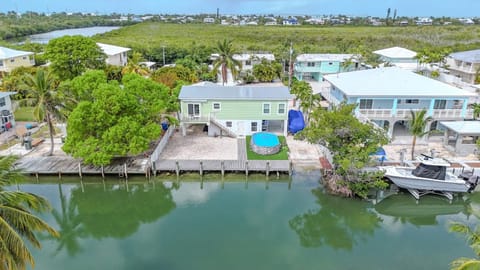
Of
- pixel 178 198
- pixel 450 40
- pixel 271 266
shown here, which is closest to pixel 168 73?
pixel 178 198

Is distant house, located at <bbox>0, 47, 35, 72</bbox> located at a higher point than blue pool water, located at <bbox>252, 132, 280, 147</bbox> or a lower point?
higher

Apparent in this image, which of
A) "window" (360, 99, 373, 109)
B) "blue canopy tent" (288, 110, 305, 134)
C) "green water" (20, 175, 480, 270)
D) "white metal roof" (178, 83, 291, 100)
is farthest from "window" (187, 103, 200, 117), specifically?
"window" (360, 99, 373, 109)

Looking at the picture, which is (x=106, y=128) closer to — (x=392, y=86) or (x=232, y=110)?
(x=232, y=110)

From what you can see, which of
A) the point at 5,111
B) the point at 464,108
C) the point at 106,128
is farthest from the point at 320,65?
the point at 5,111

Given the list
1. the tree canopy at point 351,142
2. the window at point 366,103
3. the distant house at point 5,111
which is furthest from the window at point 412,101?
the distant house at point 5,111

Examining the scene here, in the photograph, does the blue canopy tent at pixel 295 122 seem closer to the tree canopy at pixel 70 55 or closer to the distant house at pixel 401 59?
the tree canopy at pixel 70 55

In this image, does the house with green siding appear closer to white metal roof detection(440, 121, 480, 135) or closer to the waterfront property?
white metal roof detection(440, 121, 480, 135)

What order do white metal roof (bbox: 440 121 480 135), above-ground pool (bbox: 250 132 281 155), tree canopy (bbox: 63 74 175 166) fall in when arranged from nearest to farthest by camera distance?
tree canopy (bbox: 63 74 175 166) → white metal roof (bbox: 440 121 480 135) → above-ground pool (bbox: 250 132 281 155)
